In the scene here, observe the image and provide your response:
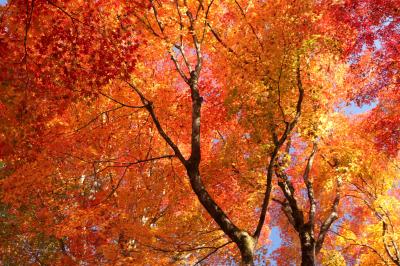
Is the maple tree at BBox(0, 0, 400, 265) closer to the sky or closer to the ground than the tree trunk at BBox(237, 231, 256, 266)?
closer to the sky

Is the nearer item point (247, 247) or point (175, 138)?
point (247, 247)

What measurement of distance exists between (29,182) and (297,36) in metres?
9.37

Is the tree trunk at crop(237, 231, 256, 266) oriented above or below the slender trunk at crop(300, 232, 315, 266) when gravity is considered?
below

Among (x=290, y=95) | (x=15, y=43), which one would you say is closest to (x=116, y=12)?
(x=15, y=43)

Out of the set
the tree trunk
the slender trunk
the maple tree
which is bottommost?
the tree trunk

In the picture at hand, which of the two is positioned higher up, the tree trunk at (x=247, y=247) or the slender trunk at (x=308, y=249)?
the slender trunk at (x=308, y=249)

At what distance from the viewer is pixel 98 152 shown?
12477 millimetres

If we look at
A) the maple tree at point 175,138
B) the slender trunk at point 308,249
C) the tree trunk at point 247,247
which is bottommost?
the tree trunk at point 247,247

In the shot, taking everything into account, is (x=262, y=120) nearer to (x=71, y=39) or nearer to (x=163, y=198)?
(x=71, y=39)

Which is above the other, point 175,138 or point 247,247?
point 175,138

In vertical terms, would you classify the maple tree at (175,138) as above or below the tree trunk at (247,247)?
above

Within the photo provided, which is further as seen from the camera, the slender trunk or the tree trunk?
the slender trunk

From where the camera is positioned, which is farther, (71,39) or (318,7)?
(318,7)

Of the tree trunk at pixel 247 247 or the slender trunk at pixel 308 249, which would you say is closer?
the tree trunk at pixel 247 247
